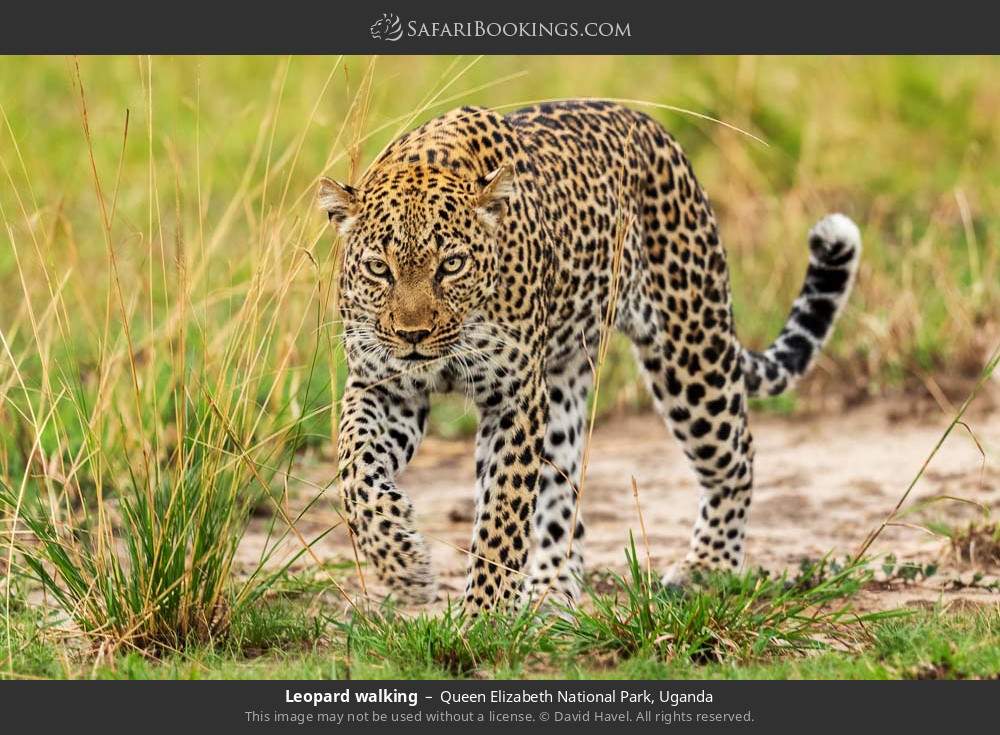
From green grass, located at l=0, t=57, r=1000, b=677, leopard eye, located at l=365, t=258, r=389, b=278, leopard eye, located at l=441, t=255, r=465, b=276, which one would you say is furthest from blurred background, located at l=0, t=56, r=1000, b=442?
leopard eye, located at l=441, t=255, r=465, b=276

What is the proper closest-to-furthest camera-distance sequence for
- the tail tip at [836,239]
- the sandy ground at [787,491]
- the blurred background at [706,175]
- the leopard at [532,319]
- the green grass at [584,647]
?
the green grass at [584,647], the leopard at [532,319], the tail tip at [836,239], the sandy ground at [787,491], the blurred background at [706,175]

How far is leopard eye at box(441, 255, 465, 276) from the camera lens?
6.56 metres

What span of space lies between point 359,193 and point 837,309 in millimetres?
3035

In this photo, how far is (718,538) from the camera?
826 centimetres

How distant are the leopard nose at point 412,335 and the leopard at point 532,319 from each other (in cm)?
2

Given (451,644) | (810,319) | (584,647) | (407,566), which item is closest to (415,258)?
(407,566)

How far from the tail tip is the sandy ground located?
1.52 meters

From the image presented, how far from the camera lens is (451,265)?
658 cm

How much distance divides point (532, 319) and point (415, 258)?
25.7 inches

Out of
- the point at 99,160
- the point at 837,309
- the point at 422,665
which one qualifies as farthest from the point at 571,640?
the point at 99,160

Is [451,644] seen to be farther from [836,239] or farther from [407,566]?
[836,239]

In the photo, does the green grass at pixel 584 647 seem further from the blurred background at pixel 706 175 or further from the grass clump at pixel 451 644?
the blurred background at pixel 706 175

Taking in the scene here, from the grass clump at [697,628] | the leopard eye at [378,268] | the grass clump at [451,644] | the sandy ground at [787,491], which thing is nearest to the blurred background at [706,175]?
the sandy ground at [787,491]

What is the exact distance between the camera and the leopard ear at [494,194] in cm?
669
